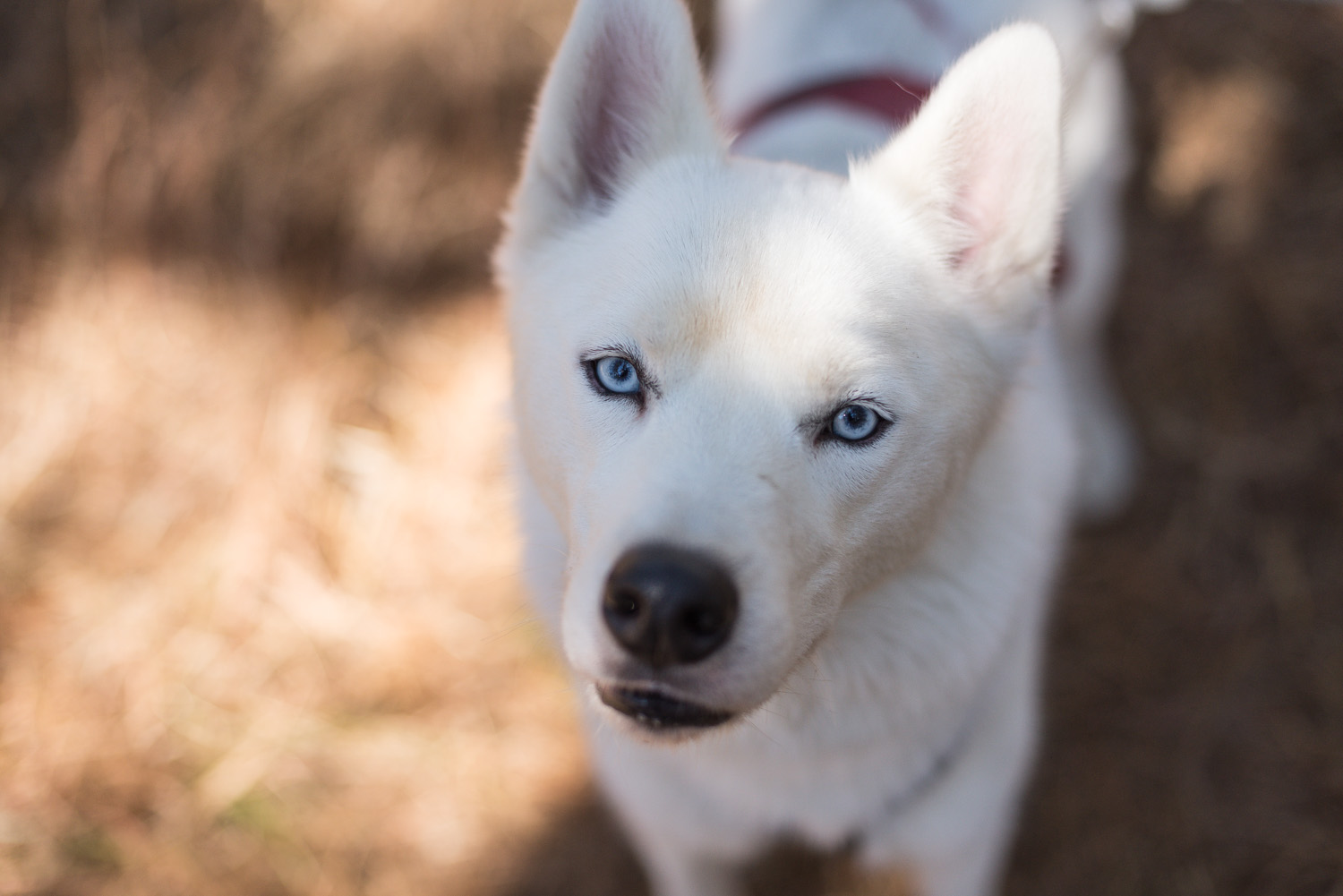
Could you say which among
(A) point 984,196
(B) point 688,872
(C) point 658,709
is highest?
(A) point 984,196

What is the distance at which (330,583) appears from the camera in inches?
149

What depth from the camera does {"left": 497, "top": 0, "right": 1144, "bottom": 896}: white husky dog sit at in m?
1.51

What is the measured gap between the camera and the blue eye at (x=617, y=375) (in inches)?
67.7

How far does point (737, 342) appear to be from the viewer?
5.33ft

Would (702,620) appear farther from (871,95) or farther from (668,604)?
(871,95)

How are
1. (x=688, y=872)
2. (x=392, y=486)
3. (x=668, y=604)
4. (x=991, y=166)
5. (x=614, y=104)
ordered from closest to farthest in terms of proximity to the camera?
(x=668, y=604) < (x=991, y=166) < (x=614, y=104) < (x=688, y=872) < (x=392, y=486)

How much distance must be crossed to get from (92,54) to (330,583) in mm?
2437

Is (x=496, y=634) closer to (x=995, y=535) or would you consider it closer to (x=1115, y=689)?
(x=995, y=535)

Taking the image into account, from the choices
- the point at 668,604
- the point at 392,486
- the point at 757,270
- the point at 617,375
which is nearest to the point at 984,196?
the point at 757,270

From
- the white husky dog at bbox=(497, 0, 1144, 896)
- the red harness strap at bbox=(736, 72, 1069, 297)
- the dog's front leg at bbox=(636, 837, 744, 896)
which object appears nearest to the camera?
the white husky dog at bbox=(497, 0, 1144, 896)

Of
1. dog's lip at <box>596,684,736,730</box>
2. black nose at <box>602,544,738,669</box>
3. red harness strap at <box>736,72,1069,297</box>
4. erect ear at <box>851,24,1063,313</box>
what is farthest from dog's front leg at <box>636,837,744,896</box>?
red harness strap at <box>736,72,1069,297</box>

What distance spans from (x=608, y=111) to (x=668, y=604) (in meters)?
1.21

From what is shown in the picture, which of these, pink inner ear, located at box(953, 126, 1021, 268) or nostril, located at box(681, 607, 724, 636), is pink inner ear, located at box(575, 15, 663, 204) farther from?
nostril, located at box(681, 607, 724, 636)

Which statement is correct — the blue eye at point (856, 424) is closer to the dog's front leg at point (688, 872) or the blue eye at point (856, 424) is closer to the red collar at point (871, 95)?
the red collar at point (871, 95)
